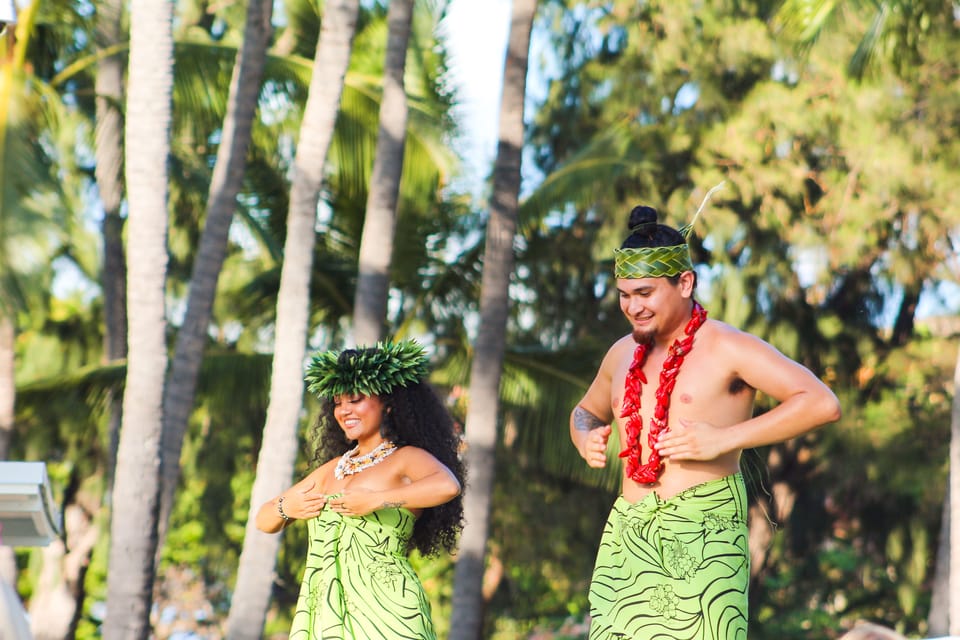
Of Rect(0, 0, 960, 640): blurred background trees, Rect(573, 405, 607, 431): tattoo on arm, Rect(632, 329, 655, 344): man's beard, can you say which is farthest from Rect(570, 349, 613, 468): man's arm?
Rect(0, 0, 960, 640): blurred background trees

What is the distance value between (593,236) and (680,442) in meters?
11.7

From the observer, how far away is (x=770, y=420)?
363 cm

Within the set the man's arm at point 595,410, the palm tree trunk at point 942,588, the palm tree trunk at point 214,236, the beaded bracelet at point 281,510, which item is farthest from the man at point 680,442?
the palm tree trunk at point 942,588

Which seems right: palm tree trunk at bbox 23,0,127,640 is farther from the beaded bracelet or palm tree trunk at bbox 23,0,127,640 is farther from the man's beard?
the man's beard

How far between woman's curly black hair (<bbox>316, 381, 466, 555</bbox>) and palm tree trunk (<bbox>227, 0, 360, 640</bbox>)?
3.91m

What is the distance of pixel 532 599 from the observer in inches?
695

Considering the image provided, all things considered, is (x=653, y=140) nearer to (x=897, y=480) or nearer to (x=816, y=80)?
(x=816, y=80)

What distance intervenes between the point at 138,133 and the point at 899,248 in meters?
8.67

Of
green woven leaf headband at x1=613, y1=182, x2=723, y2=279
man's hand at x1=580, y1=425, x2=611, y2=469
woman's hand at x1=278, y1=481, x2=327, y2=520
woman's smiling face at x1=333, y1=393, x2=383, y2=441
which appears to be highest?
green woven leaf headband at x1=613, y1=182, x2=723, y2=279

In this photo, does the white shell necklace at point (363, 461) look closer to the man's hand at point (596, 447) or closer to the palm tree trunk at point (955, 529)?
the man's hand at point (596, 447)

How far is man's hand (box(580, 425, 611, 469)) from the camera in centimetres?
388

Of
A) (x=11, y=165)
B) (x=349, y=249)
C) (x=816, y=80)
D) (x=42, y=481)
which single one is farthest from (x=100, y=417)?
(x=42, y=481)

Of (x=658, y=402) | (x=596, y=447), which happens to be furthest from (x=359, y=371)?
(x=658, y=402)

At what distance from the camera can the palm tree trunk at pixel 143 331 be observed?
7.96m
